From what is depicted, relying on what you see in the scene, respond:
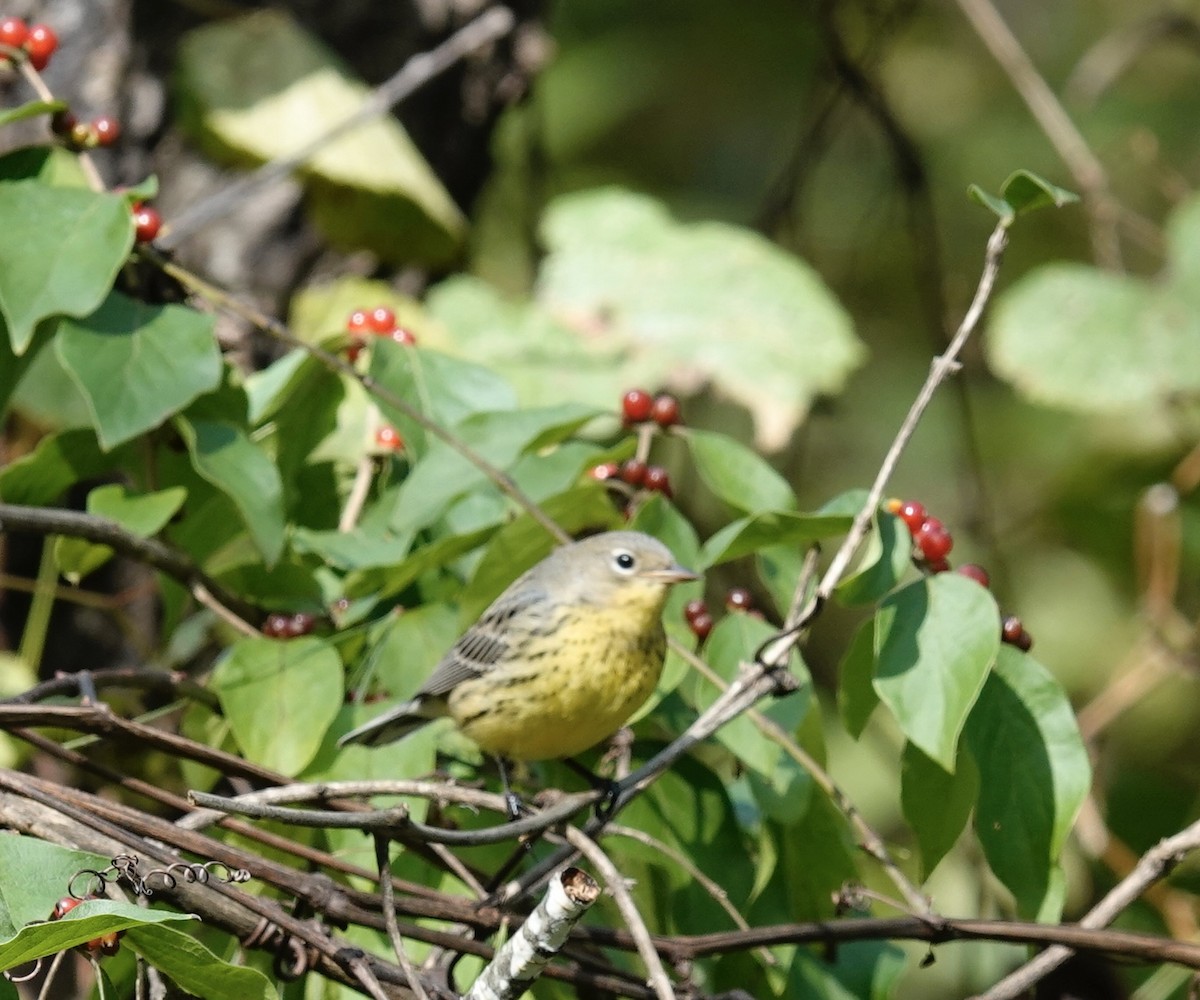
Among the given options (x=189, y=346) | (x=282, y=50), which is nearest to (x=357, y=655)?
(x=189, y=346)

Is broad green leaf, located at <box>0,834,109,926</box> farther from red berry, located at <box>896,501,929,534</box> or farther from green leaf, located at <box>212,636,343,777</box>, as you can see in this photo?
red berry, located at <box>896,501,929,534</box>

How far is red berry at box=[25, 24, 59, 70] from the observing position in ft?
9.07

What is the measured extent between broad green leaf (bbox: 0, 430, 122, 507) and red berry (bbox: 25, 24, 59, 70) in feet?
2.24

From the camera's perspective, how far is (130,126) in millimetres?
4168

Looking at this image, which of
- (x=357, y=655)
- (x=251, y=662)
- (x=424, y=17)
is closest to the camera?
(x=251, y=662)

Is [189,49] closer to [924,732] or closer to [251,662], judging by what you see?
[251,662]

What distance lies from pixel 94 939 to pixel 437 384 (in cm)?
136

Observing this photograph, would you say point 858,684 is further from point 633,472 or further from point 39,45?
point 39,45

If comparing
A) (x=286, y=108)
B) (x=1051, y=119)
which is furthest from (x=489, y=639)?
(x=1051, y=119)

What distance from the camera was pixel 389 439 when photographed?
9.77ft

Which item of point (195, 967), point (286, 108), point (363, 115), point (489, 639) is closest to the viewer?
point (195, 967)

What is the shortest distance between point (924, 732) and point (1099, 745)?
3.11m

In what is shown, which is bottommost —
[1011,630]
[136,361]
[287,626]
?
[1011,630]

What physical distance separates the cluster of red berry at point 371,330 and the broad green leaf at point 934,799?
1.30 metres
